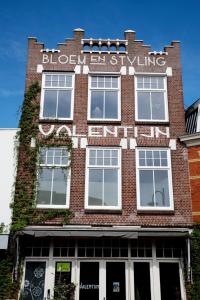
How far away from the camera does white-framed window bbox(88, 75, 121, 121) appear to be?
650 inches

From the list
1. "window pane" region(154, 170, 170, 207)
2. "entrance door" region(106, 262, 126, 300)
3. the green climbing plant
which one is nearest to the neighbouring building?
the green climbing plant

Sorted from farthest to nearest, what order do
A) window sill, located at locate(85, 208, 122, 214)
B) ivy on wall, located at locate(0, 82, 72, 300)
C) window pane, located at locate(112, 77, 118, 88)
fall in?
window pane, located at locate(112, 77, 118, 88) < window sill, located at locate(85, 208, 122, 214) < ivy on wall, located at locate(0, 82, 72, 300)

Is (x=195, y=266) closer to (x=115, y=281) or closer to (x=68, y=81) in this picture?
(x=115, y=281)

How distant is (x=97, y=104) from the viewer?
16734 mm

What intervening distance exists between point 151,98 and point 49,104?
4564mm

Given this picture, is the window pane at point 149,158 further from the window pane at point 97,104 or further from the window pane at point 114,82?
the window pane at point 114,82

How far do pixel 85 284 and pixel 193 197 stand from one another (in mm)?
5449

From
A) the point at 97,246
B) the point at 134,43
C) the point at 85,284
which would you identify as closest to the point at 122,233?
the point at 97,246

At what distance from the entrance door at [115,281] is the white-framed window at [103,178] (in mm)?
2238

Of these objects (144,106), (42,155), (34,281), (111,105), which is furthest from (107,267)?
(144,106)

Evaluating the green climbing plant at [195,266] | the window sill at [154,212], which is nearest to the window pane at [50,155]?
the window sill at [154,212]

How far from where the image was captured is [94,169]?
51.1ft

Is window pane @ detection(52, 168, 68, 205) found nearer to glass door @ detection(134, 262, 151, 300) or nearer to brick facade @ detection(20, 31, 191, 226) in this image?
brick facade @ detection(20, 31, 191, 226)

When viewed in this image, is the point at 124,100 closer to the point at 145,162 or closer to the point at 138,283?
the point at 145,162
